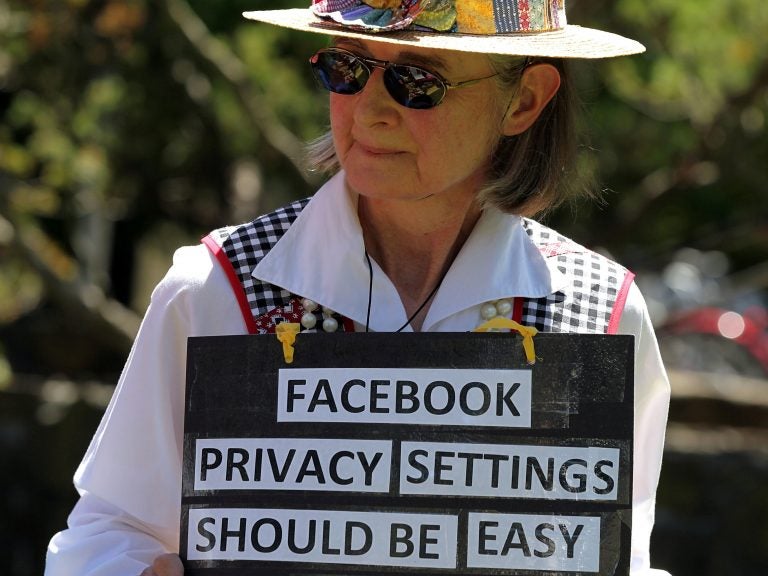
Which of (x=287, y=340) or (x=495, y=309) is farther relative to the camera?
(x=495, y=309)

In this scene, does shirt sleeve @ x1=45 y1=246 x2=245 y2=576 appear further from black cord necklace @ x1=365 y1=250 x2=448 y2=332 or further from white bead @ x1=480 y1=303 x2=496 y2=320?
white bead @ x1=480 y1=303 x2=496 y2=320

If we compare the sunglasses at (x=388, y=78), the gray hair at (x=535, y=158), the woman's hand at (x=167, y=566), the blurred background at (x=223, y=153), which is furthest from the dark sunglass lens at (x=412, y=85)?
the blurred background at (x=223, y=153)

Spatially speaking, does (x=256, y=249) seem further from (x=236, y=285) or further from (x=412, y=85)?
(x=412, y=85)

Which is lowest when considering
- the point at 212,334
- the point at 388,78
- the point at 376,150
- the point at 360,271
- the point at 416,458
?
the point at 416,458

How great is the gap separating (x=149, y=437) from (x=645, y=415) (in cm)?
77

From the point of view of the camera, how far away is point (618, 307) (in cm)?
212

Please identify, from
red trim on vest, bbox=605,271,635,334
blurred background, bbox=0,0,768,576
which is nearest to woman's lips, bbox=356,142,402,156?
red trim on vest, bbox=605,271,635,334

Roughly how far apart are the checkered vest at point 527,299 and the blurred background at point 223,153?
7.78 ft

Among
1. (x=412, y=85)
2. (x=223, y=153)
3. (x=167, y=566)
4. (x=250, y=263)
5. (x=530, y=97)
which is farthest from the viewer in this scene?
(x=223, y=153)

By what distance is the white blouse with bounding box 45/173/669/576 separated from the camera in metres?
2.02

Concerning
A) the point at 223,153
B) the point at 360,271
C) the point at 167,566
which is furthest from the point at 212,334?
the point at 223,153

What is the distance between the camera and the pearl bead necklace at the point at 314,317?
2.03 metres

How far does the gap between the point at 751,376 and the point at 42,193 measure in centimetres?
774

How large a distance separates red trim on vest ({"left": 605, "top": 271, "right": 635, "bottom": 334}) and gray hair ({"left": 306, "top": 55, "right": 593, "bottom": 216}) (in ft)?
0.66
